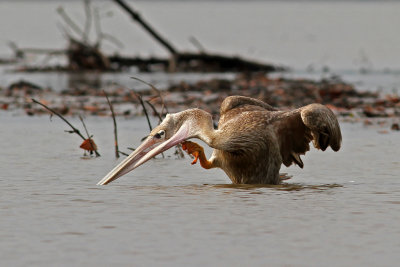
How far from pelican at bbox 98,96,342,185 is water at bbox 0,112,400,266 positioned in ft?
0.69

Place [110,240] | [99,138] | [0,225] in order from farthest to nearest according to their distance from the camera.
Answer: [99,138]
[0,225]
[110,240]

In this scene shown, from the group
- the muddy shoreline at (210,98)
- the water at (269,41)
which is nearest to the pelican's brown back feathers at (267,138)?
the muddy shoreline at (210,98)

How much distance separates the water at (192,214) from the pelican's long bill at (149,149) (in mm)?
154

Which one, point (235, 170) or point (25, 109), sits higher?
point (25, 109)

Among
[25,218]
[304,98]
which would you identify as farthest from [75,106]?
[25,218]

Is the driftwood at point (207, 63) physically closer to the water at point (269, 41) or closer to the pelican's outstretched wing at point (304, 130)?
the water at point (269, 41)

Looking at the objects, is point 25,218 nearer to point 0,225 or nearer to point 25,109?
point 0,225

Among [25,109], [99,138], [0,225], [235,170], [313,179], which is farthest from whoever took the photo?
[25,109]

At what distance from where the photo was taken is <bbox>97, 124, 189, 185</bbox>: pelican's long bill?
9039mm

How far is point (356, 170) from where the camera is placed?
10.6 metres

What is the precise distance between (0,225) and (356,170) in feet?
15.1

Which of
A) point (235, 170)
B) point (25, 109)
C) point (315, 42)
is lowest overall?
point (235, 170)

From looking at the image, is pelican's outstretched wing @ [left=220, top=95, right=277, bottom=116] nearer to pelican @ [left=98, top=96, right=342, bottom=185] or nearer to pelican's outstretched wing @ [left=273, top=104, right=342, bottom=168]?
pelican @ [left=98, top=96, right=342, bottom=185]

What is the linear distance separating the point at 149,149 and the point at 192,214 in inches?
58.9
